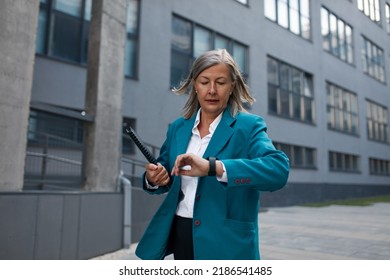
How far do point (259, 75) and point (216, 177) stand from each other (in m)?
14.6

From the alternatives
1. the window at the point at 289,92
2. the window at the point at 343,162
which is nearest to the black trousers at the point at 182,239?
the window at the point at 289,92

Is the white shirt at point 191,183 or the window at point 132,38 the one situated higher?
the window at point 132,38

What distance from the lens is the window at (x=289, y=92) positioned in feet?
53.7

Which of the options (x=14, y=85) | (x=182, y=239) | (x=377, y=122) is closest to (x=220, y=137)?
(x=182, y=239)

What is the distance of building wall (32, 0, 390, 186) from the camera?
29.8 feet

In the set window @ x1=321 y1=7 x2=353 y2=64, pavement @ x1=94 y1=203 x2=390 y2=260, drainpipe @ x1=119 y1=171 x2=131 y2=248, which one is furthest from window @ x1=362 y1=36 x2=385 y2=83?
drainpipe @ x1=119 y1=171 x2=131 y2=248

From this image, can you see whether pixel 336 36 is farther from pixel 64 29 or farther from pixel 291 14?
pixel 64 29

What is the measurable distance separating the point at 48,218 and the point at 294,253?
146 inches

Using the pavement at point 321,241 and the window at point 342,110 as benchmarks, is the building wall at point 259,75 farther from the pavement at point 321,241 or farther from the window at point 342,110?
the pavement at point 321,241

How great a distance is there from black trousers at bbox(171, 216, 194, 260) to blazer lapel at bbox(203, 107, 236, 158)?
1.03ft

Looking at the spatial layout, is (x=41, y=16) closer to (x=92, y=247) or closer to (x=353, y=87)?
(x=92, y=247)

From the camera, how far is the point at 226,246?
4.69ft

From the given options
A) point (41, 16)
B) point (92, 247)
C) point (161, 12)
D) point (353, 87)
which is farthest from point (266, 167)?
point (353, 87)

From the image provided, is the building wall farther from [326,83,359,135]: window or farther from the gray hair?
the gray hair
